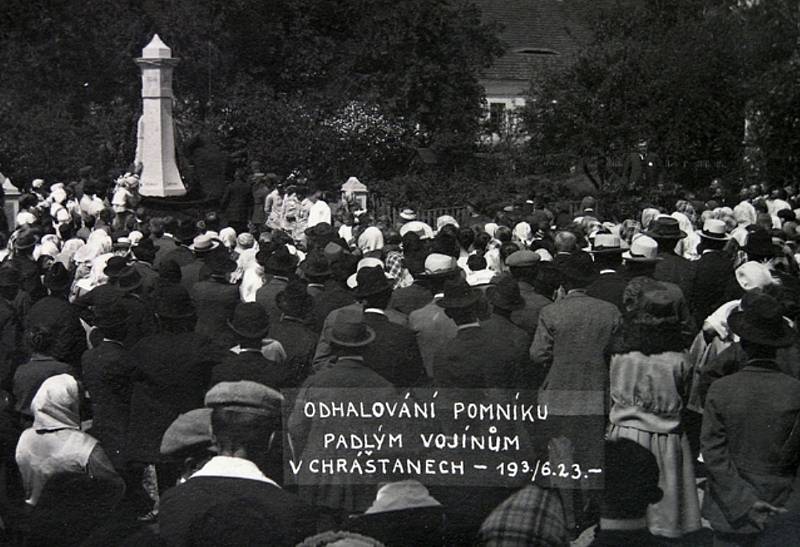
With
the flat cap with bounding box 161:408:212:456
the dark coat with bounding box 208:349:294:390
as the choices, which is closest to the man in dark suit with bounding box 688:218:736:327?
the dark coat with bounding box 208:349:294:390

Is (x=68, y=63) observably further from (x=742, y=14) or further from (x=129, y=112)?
(x=742, y=14)

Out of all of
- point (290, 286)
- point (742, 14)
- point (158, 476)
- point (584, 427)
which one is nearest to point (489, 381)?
point (584, 427)

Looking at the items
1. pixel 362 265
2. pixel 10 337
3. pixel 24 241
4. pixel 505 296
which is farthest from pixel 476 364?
pixel 24 241

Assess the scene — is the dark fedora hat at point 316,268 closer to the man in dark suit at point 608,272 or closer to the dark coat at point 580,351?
the man in dark suit at point 608,272

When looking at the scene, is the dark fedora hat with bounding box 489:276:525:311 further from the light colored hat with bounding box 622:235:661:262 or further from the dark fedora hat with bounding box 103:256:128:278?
the dark fedora hat with bounding box 103:256:128:278

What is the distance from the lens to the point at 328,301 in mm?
8289

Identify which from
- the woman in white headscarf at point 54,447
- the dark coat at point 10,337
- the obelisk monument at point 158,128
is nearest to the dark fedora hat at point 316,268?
the dark coat at point 10,337

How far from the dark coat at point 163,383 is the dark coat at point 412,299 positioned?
1.89 m

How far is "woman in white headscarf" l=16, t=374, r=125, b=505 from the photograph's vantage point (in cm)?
583

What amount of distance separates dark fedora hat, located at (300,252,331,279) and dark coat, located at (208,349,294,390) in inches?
89.5

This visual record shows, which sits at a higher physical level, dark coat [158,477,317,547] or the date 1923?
dark coat [158,477,317,547]

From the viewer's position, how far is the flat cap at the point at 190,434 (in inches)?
209

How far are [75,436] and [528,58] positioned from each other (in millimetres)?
29151

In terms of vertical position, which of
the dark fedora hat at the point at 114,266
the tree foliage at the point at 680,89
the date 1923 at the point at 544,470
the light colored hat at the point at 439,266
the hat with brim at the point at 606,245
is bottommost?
the date 1923 at the point at 544,470
